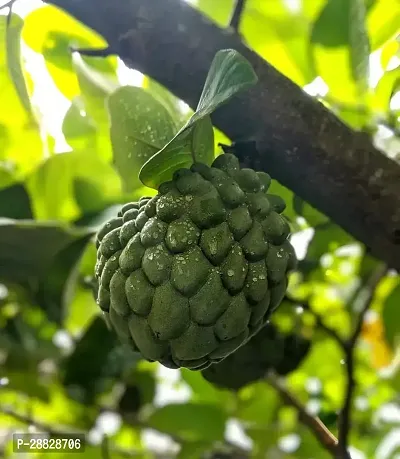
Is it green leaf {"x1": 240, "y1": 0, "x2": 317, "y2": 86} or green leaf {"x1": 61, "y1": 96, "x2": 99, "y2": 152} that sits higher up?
green leaf {"x1": 240, "y1": 0, "x2": 317, "y2": 86}

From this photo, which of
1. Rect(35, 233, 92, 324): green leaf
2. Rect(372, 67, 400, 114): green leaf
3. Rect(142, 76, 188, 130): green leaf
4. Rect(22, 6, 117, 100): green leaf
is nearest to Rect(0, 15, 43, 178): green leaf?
Rect(22, 6, 117, 100): green leaf

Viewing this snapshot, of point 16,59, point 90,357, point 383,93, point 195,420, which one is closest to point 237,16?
point 16,59

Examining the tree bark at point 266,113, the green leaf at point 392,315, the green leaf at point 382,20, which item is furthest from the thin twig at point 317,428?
the green leaf at point 382,20

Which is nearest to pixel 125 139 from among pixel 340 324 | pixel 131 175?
pixel 131 175

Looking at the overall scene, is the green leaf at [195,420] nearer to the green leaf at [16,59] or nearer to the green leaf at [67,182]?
the green leaf at [67,182]

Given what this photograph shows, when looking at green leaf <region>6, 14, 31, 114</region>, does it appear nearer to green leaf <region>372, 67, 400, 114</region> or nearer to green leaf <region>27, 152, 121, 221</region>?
green leaf <region>27, 152, 121, 221</region>
